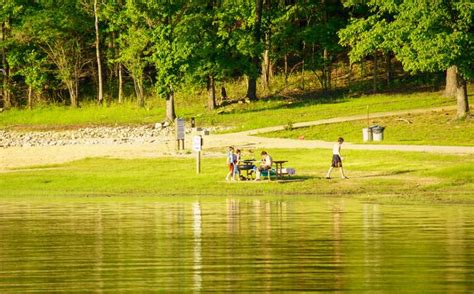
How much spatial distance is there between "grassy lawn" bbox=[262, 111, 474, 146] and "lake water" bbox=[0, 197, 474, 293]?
22.0m

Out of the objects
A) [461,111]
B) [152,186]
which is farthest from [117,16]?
[152,186]

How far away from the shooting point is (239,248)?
25219 mm

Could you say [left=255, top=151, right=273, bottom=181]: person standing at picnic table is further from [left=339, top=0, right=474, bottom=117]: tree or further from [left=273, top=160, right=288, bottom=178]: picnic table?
[left=339, top=0, right=474, bottom=117]: tree

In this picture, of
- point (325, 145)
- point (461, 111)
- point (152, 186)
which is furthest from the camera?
point (461, 111)

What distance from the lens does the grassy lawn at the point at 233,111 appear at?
Answer: 71688 mm

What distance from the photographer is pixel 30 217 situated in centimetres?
3438

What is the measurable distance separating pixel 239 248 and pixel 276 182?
2030 cm

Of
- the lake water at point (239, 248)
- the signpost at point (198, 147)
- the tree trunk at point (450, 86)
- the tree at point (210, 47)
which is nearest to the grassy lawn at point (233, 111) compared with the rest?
the tree trunk at point (450, 86)

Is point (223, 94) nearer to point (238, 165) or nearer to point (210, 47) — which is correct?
point (210, 47)

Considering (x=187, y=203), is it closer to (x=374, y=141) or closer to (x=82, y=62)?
(x=374, y=141)

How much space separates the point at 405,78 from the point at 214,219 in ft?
180

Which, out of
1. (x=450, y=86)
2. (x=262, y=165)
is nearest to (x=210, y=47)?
(x=450, y=86)

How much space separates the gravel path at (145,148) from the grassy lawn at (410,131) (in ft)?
6.10

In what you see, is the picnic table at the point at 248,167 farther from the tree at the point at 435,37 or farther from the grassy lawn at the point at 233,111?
the grassy lawn at the point at 233,111
